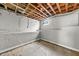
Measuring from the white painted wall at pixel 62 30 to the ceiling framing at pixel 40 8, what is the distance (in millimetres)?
137

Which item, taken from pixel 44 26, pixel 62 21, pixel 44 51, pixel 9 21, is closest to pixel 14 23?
pixel 9 21

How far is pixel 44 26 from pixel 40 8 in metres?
0.40

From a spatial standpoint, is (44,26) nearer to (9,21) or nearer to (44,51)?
(44,51)

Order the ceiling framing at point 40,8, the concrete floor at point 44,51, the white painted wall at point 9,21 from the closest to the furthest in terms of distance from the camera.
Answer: the ceiling framing at point 40,8 → the concrete floor at point 44,51 → the white painted wall at point 9,21

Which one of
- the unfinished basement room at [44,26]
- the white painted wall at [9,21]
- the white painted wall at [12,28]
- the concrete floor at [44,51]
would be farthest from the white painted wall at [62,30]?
the white painted wall at [9,21]

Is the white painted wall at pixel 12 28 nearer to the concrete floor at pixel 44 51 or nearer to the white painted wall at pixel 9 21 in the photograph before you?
the white painted wall at pixel 9 21

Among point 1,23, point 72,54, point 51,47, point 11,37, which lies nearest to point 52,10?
point 51,47

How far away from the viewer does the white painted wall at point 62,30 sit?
1850mm

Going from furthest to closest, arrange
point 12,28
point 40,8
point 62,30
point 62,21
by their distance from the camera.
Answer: point 12,28, point 62,30, point 62,21, point 40,8

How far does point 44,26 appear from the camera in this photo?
190 centimetres

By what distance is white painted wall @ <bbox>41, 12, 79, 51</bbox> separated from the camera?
1850 millimetres

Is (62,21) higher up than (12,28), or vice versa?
(62,21)

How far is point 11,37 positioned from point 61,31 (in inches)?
51.4

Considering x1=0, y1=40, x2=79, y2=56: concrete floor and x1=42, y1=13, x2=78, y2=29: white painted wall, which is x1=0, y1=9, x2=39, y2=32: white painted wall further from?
x1=0, y1=40, x2=79, y2=56: concrete floor
